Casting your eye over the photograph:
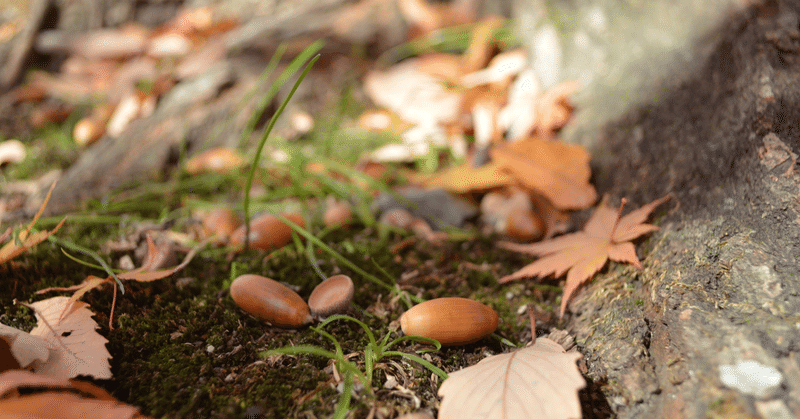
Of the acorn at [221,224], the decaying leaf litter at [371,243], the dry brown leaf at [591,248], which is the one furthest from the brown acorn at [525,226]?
the acorn at [221,224]

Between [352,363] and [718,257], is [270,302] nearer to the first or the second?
[352,363]

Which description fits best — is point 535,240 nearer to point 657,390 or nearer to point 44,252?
point 657,390

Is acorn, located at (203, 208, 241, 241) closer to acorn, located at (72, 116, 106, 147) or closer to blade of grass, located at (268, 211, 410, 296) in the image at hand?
blade of grass, located at (268, 211, 410, 296)

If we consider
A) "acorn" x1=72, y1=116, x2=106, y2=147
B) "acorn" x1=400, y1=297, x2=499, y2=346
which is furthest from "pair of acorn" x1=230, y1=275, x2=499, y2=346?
"acorn" x1=72, y1=116, x2=106, y2=147

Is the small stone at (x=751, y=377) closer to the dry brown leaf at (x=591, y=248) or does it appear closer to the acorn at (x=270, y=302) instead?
the dry brown leaf at (x=591, y=248)

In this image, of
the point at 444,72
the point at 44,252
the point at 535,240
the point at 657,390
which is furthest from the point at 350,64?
the point at 657,390

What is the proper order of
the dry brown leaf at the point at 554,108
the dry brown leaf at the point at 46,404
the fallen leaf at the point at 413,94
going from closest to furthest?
1. the dry brown leaf at the point at 46,404
2. the dry brown leaf at the point at 554,108
3. the fallen leaf at the point at 413,94

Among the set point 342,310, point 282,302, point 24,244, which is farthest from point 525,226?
point 24,244
